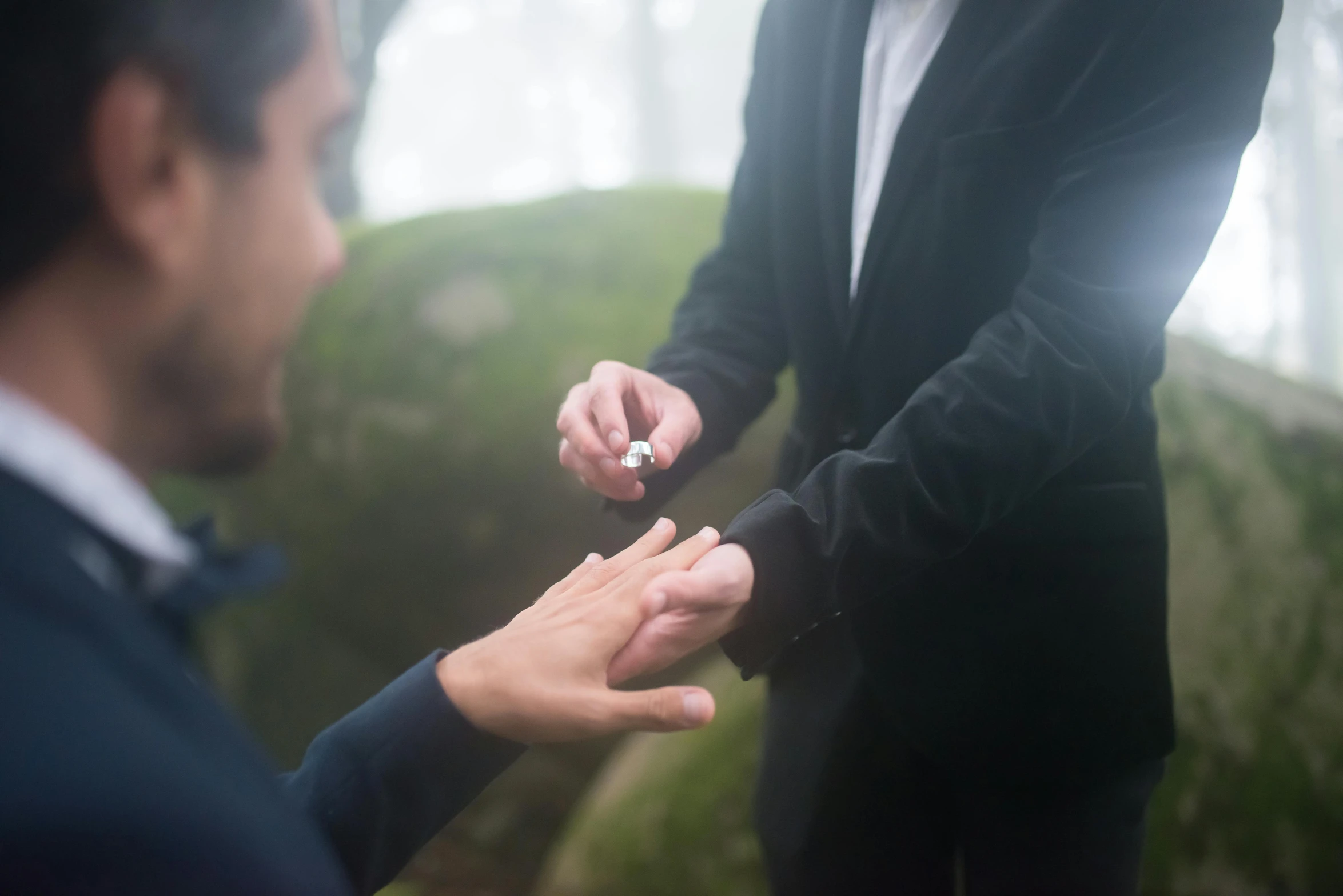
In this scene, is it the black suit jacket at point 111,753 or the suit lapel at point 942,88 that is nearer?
the black suit jacket at point 111,753

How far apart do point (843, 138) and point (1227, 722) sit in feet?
6.60

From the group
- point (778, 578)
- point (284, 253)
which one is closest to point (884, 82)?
point (778, 578)

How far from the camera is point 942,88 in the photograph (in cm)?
111

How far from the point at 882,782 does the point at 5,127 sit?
1278 millimetres

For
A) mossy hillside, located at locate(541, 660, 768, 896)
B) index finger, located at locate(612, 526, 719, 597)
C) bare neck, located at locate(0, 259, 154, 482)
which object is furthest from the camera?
mossy hillside, located at locate(541, 660, 768, 896)

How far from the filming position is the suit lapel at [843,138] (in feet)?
4.02

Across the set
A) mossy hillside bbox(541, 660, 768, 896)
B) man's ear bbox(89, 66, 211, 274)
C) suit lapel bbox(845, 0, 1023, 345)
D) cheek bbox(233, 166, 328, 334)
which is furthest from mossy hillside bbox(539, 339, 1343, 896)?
man's ear bbox(89, 66, 211, 274)

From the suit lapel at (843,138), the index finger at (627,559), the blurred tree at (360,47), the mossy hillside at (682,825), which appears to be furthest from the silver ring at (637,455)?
the blurred tree at (360,47)

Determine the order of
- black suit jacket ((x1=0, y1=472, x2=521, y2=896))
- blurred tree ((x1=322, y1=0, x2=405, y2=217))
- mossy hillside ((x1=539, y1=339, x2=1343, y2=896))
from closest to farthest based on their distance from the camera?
black suit jacket ((x1=0, y1=472, x2=521, y2=896)), mossy hillside ((x1=539, y1=339, x2=1343, y2=896)), blurred tree ((x1=322, y1=0, x2=405, y2=217))

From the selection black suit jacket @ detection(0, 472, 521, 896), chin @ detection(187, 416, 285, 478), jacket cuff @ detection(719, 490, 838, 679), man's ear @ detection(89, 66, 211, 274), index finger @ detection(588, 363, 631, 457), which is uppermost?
man's ear @ detection(89, 66, 211, 274)

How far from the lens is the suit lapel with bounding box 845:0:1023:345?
1.10 metres

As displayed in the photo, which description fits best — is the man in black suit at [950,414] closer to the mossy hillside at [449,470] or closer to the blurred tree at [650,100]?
the mossy hillside at [449,470]

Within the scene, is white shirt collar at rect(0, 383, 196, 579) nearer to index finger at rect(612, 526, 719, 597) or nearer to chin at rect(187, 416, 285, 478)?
chin at rect(187, 416, 285, 478)

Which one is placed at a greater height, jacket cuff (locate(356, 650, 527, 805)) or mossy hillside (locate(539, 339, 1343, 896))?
jacket cuff (locate(356, 650, 527, 805))
